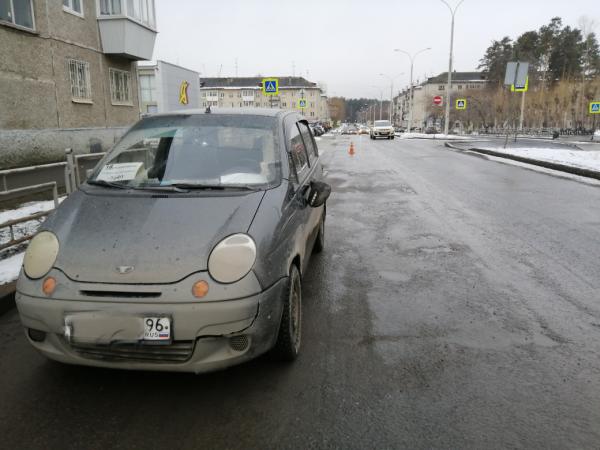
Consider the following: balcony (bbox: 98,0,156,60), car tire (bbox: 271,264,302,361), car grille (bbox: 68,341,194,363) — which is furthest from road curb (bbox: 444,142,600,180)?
balcony (bbox: 98,0,156,60)

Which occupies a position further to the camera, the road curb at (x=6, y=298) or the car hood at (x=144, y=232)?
the road curb at (x=6, y=298)

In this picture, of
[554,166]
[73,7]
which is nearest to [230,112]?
[73,7]

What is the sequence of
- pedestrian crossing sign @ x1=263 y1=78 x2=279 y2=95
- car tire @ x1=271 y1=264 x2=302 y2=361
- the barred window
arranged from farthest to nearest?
pedestrian crossing sign @ x1=263 y1=78 x2=279 y2=95, the barred window, car tire @ x1=271 y1=264 x2=302 y2=361

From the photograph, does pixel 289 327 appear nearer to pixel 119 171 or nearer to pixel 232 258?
pixel 232 258

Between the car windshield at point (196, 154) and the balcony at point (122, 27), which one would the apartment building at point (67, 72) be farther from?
the car windshield at point (196, 154)

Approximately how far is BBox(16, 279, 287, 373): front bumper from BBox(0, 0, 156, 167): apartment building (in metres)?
8.95

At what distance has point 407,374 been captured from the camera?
3.11m

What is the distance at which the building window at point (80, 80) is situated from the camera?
13.3m

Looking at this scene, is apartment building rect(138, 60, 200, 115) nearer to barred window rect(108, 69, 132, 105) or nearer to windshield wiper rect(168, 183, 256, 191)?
barred window rect(108, 69, 132, 105)

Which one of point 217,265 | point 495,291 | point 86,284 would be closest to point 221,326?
point 217,265

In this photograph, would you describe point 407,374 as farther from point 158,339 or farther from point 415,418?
point 158,339

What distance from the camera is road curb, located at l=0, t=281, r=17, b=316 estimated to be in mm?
4090

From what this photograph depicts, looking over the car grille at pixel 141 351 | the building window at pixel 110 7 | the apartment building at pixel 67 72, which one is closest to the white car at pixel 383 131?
the apartment building at pixel 67 72

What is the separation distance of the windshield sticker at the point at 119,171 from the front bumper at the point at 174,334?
4.01 feet
